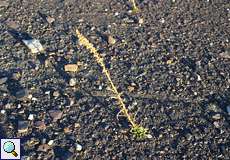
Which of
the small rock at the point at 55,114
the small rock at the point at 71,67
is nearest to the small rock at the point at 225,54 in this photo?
the small rock at the point at 71,67

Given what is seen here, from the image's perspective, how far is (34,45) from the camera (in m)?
4.58

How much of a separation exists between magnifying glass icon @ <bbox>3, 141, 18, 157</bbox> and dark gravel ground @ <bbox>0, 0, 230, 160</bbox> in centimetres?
9

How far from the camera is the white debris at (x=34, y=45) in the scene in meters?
4.54

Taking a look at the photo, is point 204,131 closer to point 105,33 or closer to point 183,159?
point 183,159

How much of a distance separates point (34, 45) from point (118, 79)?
94cm

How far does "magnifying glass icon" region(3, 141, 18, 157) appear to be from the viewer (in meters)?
3.54

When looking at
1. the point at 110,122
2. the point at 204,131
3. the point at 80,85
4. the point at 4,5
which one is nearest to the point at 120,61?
the point at 80,85

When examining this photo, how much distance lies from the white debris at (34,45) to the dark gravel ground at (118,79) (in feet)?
0.20

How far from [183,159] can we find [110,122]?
0.67 metres

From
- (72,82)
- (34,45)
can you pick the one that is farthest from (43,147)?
(34,45)

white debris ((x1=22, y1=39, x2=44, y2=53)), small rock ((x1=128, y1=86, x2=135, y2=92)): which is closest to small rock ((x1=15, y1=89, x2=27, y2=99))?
white debris ((x1=22, y1=39, x2=44, y2=53))

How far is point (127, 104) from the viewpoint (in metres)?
3.98

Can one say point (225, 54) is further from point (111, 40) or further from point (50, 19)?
point (50, 19)

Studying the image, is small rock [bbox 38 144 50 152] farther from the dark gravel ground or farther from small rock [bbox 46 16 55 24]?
small rock [bbox 46 16 55 24]
